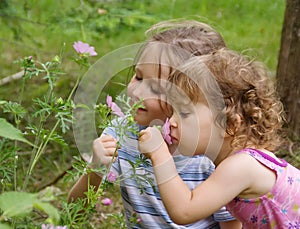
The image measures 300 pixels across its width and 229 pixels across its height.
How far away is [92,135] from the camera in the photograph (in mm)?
2229

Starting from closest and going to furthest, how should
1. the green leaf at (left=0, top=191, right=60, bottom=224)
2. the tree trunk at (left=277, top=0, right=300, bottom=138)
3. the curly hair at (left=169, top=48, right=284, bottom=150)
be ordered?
the green leaf at (left=0, top=191, right=60, bottom=224) < the curly hair at (left=169, top=48, right=284, bottom=150) < the tree trunk at (left=277, top=0, right=300, bottom=138)

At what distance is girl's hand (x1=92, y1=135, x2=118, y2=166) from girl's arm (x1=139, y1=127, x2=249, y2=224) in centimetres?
17

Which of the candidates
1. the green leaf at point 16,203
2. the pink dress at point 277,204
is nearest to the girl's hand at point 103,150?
the pink dress at point 277,204

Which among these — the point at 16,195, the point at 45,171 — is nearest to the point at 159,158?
the point at 16,195

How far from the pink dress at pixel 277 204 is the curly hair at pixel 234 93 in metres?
0.08

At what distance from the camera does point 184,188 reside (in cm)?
194

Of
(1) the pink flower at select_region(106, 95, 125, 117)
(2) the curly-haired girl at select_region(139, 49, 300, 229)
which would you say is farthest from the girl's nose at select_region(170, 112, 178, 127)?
(1) the pink flower at select_region(106, 95, 125, 117)

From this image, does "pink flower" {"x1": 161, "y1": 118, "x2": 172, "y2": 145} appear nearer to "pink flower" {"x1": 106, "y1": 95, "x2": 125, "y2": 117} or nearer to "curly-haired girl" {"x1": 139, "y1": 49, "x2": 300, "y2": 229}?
"curly-haired girl" {"x1": 139, "y1": 49, "x2": 300, "y2": 229}

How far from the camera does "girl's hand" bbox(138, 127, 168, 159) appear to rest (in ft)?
6.29

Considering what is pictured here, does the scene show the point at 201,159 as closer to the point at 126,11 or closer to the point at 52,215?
the point at 52,215

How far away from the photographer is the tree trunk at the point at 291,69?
361cm

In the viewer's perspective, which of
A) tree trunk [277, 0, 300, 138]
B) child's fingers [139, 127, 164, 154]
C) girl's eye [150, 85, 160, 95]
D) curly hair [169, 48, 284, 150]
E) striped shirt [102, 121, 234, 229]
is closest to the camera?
child's fingers [139, 127, 164, 154]

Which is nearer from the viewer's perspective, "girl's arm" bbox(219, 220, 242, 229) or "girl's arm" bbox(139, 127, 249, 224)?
"girl's arm" bbox(139, 127, 249, 224)

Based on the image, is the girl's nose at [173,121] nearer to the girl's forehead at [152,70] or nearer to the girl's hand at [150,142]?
the girl's hand at [150,142]
